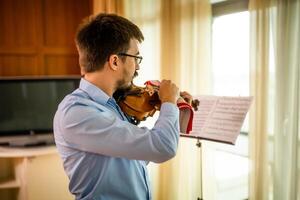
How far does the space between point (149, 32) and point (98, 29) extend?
190 cm

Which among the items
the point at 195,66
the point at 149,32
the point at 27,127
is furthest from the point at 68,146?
the point at 27,127

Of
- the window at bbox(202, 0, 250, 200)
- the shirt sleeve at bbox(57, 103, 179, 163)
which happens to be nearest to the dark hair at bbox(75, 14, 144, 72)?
the shirt sleeve at bbox(57, 103, 179, 163)

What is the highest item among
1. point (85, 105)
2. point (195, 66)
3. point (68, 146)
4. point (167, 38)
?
point (167, 38)

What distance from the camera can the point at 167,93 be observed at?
1155 millimetres

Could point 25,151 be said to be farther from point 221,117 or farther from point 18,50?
point 221,117

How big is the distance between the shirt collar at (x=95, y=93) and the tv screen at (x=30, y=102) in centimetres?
213

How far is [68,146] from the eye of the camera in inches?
43.8

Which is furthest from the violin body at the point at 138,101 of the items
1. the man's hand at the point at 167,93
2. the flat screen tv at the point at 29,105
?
the flat screen tv at the point at 29,105

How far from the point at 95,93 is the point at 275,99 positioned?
1195mm

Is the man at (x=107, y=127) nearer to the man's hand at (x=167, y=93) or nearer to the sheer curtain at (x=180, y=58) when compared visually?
the man's hand at (x=167, y=93)

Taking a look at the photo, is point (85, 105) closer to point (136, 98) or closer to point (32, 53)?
point (136, 98)

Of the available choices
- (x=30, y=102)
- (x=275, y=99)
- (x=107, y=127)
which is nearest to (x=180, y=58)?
(x=275, y=99)

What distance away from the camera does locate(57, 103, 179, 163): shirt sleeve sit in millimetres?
1005

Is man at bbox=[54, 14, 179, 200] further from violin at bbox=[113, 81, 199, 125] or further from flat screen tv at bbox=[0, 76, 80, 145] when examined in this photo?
flat screen tv at bbox=[0, 76, 80, 145]
